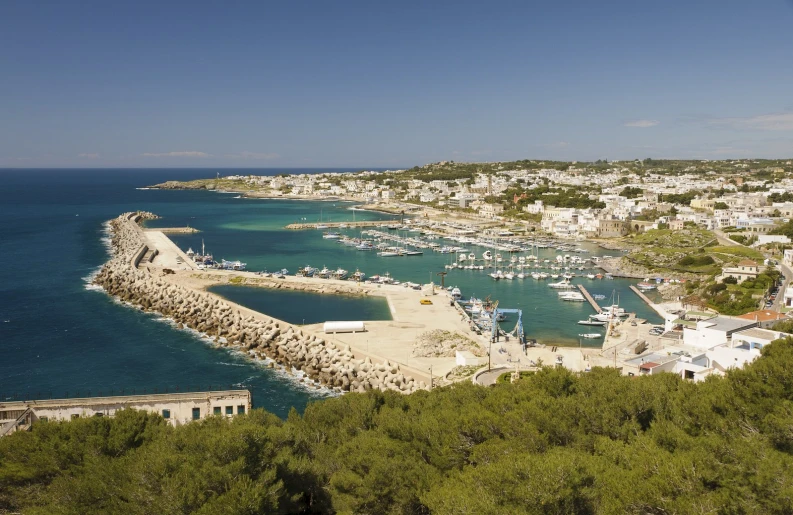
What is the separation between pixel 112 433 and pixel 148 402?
6119mm

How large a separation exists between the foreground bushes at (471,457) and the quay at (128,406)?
190 inches

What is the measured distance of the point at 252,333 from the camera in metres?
22.7

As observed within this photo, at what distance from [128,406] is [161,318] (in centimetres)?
1265

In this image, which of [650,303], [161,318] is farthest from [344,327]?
[650,303]

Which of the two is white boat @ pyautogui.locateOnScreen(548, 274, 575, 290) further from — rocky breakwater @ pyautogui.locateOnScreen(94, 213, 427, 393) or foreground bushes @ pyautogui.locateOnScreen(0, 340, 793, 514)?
foreground bushes @ pyautogui.locateOnScreen(0, 340, 793, 514)

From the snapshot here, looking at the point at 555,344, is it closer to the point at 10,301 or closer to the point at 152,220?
the point at 10,301

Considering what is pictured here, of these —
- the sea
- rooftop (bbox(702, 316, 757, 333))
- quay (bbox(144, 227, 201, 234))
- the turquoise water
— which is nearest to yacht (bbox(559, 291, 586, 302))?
the sea

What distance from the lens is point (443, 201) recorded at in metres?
83.3

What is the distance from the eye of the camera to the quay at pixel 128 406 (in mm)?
13602

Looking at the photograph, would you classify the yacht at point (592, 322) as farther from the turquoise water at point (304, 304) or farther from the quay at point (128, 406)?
the quay at point (128, 406)

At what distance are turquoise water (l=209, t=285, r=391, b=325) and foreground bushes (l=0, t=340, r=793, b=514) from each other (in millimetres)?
15478

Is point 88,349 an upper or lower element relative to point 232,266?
lower

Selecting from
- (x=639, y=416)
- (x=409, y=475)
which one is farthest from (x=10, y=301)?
(x=639, y=416)

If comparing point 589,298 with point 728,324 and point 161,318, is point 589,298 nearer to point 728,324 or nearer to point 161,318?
point 728,324
